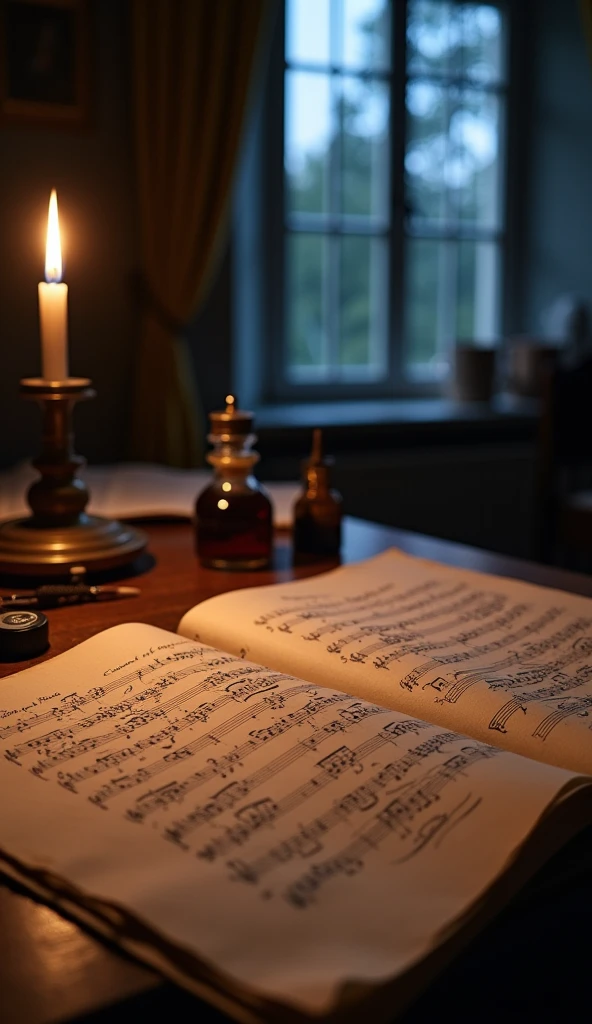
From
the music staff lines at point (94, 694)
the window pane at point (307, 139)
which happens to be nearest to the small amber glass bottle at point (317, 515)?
the music staff lines at point (94, 694)

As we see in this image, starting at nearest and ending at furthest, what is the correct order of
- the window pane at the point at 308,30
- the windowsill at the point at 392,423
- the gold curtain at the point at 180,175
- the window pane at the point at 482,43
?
the gold curtain at the point at 180,175 → the windowsill at the point at 392,423 → the window pane at the point at 308,30 → the window pane at the point at 482,43

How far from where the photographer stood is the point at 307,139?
3.34 metres

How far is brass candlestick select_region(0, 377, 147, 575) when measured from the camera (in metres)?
1.01

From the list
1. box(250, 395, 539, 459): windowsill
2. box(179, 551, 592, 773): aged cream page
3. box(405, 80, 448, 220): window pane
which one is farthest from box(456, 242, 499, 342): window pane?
box(179, 551, 592, 773): aged cream page

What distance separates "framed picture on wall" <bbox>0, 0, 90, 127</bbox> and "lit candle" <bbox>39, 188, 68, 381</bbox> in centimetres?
179

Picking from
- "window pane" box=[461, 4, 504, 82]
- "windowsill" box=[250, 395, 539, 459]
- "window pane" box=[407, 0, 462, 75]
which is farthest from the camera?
"window pane" box=[461, 4, 504, 82]

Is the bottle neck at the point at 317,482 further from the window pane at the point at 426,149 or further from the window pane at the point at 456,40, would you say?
the window pane at the point at 456,40

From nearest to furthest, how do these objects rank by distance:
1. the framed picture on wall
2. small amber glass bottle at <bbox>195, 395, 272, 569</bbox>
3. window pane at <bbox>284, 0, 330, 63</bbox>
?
1. small amber glass bottle at <bbox>195, 395, 272, 569</bbox>
2. the framed picture on wall
3. window pane at <bbox>284, 0, 330, 63</bbox>

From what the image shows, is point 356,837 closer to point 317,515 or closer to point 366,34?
point 317,515

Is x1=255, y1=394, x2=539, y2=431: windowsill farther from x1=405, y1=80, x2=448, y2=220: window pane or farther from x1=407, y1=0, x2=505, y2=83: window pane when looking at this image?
x1=407, y1=0, x2=505, y2=83: window pane

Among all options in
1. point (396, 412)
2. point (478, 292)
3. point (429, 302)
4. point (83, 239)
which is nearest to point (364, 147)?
point (429, 302)

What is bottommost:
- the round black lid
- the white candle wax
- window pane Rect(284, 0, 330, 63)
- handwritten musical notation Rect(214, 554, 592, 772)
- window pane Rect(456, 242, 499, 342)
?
handwritten musical notation Rect(214, 554, 592, 772)

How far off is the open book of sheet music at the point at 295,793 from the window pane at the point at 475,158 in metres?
3.15

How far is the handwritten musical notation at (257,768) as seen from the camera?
50 centimetres
